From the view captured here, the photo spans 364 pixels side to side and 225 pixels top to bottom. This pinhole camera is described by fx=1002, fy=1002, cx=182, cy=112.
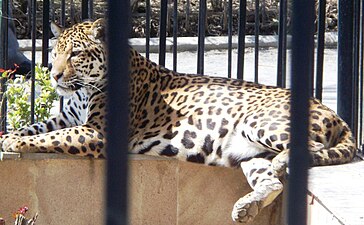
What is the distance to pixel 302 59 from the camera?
209 centimetres

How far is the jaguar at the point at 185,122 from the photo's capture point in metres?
6.09

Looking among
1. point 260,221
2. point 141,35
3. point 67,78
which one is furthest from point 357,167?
point 141,35

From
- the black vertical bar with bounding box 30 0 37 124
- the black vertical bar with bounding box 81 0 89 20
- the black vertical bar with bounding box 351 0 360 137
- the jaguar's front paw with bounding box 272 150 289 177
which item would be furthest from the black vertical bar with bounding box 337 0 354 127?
the black vertical bar with bounding box 30 0 37 124

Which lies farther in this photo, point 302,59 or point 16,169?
point 16,169

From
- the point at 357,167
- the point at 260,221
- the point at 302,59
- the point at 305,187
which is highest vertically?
the point at 302,59

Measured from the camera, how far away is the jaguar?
609 cm

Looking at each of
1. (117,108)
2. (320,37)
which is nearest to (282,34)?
(320,37)

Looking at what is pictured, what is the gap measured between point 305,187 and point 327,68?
35.0ft

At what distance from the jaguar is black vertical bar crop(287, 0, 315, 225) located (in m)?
3.67

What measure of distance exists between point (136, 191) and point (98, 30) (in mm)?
1106

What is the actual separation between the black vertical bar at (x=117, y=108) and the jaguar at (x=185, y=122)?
385 centimetres

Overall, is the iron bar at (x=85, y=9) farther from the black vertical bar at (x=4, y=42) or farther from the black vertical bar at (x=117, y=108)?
the black vertical bar at (x=117, y=108)

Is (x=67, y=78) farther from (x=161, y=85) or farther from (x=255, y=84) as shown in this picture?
(x=255, y=84)

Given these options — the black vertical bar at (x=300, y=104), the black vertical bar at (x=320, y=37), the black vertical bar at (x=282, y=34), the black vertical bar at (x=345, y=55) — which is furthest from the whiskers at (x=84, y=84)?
the black vertical bar at (x=300, y=104)
